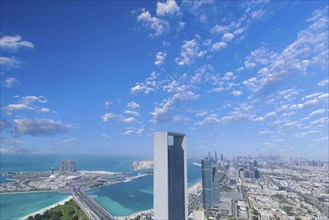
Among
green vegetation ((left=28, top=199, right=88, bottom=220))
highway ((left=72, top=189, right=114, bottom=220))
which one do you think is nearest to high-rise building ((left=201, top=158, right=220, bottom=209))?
highway ((left=72, top=189, right=114, bottom=220))

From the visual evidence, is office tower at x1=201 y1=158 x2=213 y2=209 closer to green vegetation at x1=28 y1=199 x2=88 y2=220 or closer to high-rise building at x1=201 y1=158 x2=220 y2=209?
high-rise building at x1=201 y1=158 x2=220 y2=209

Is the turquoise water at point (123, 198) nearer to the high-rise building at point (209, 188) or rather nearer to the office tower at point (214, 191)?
the high-rise building at point (209, 188)

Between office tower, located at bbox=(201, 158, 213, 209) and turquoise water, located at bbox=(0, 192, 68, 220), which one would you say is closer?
turquoise water, located at bbox=(0, 192, 68, 220)

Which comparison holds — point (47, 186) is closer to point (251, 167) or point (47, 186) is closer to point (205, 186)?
point (205, 186)

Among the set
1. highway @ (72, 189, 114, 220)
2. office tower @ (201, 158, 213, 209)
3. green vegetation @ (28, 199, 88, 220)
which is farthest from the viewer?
office tower @ (201, 158, 213, 209)

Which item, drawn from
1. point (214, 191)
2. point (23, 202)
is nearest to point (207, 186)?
point (214, 191)

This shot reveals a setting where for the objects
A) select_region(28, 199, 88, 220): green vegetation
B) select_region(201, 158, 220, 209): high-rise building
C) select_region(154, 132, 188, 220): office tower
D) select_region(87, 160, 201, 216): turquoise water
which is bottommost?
select_region(87, 160, 201, 216): turquoise water

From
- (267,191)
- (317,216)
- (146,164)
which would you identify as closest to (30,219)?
(317,216)

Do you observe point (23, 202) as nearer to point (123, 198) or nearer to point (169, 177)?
point (123, 198)
